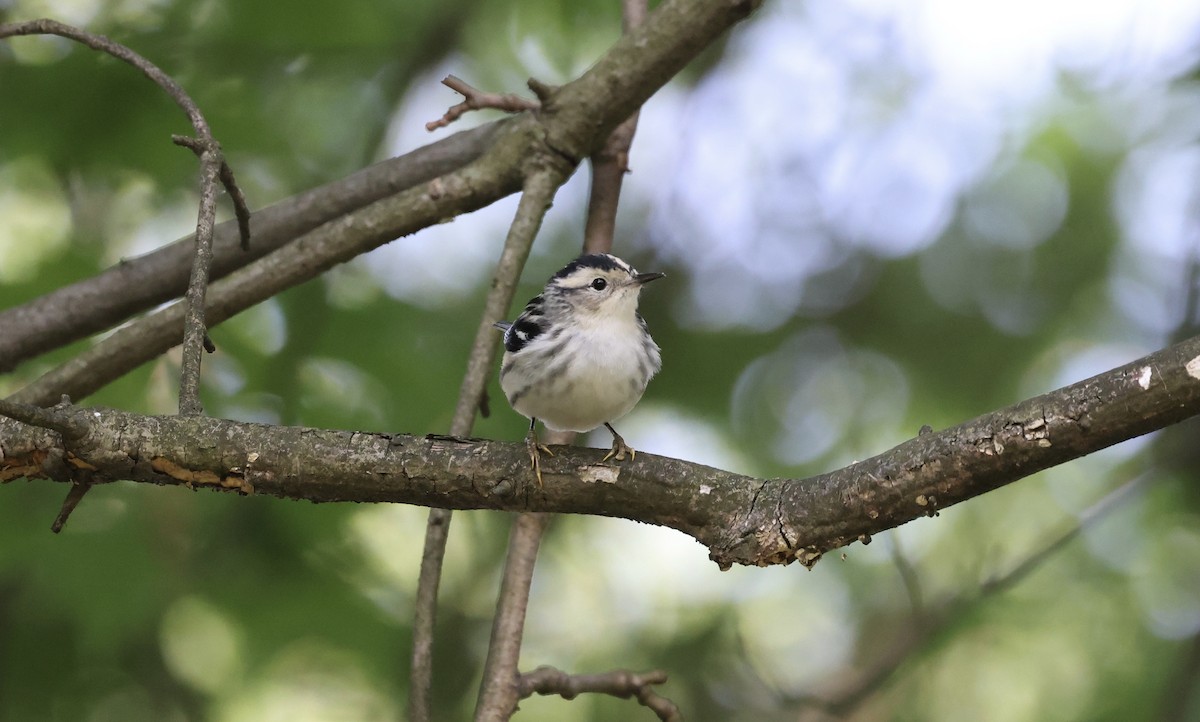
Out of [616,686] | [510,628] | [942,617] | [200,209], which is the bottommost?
[616,686]

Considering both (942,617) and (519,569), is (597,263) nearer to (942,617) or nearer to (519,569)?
(519,569)

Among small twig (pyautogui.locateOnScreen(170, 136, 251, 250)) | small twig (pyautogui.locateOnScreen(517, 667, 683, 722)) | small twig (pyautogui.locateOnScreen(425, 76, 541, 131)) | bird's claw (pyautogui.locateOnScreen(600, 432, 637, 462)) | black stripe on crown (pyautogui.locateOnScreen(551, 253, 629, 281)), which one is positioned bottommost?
small twig (pyautogui.locateOnScreen(517, 667, 683, 722))

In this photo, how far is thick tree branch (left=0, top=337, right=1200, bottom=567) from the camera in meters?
2.03

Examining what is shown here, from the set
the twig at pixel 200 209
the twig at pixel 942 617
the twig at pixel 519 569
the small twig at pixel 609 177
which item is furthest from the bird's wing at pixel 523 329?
the twig at pixel 942 617

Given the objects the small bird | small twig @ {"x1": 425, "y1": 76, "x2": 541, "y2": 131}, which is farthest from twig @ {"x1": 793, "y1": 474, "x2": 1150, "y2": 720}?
small twig @ {"x1": 425, "y1": 76, "x2": 541, "y2": 131}

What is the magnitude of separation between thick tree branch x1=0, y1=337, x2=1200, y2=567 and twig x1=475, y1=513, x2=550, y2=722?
2.40 feet

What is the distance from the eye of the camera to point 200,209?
8.55 ft

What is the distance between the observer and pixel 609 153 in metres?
3.92

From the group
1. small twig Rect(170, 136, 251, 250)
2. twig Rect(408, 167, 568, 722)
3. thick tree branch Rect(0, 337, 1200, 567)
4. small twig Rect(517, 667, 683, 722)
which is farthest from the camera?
small twig Rect(517, 667, 683, 722)

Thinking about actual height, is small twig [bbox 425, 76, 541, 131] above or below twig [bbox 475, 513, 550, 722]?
above

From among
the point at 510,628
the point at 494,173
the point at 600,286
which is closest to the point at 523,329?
the point at 600,286

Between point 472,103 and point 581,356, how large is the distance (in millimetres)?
890

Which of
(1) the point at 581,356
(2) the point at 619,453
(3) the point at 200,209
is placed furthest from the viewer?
(1) the point at 581,356

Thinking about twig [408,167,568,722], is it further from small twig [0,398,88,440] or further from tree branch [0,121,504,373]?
small twig [0,398,88,440]
